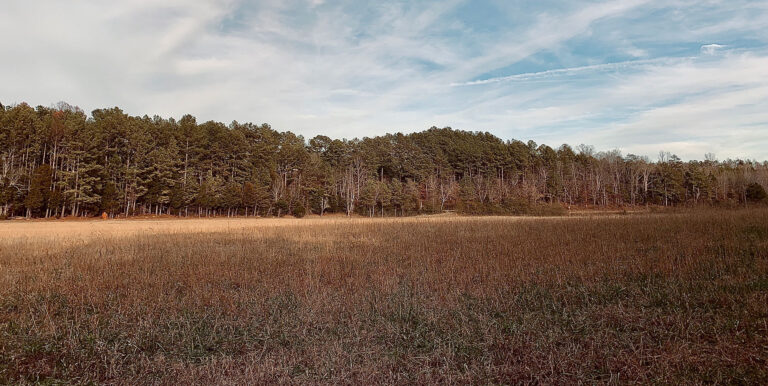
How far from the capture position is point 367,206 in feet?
230

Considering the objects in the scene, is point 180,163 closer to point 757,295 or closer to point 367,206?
point 367,206

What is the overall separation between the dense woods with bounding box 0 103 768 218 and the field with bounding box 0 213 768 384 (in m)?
31.0

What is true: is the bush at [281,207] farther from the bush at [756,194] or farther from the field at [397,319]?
the bush at [756,194]

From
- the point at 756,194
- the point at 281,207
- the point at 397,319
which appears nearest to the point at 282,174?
the point at 281,207

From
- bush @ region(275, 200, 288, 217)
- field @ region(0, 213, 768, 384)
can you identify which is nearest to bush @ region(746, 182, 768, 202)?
field @ region(0, 213, 768, 384)

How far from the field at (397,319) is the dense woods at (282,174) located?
102 feet

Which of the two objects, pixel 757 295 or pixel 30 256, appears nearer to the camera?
pixel 757 295

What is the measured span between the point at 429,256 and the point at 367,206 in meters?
58.8

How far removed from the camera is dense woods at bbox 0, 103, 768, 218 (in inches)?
1905

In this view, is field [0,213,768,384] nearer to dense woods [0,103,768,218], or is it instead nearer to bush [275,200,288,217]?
dense woods [0,103,768,218]

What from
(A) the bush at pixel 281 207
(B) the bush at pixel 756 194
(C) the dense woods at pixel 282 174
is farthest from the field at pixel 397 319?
(B) the bush at pixel 756 194

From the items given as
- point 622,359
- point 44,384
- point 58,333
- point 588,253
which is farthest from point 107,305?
point 588,253

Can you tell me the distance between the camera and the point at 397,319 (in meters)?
5.45

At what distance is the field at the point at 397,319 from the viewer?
148 inches
